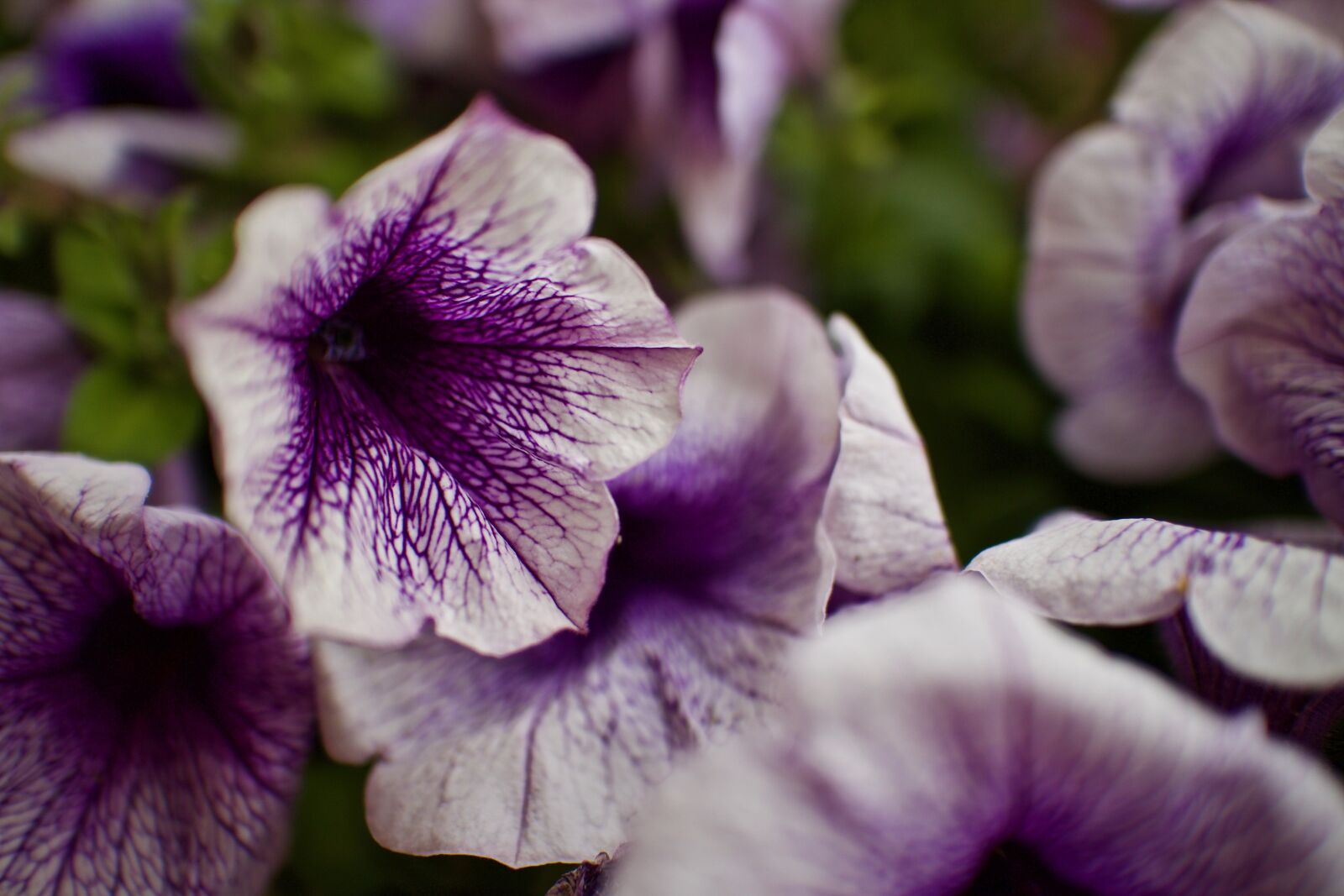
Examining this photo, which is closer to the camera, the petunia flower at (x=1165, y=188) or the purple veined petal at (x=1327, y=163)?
the purple veined petal at (x=1327, y=163)

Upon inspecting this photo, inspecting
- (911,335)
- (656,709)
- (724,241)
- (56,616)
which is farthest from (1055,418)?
(56,616)

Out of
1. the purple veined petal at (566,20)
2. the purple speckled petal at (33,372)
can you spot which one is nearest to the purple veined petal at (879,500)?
the purple veined petal at (566,20)

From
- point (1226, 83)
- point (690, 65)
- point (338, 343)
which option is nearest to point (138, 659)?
point (338, 343)

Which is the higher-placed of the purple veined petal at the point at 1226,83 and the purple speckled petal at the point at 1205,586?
the purple veined petal at the point at 1226,83

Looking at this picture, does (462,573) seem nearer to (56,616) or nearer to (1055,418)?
(56,616)

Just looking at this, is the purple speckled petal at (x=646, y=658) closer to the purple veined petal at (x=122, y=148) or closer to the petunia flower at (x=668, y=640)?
the petunia flower at (x=668, y=640)

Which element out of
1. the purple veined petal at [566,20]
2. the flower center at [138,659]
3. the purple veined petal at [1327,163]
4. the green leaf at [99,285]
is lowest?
the flower center at [138,659]
